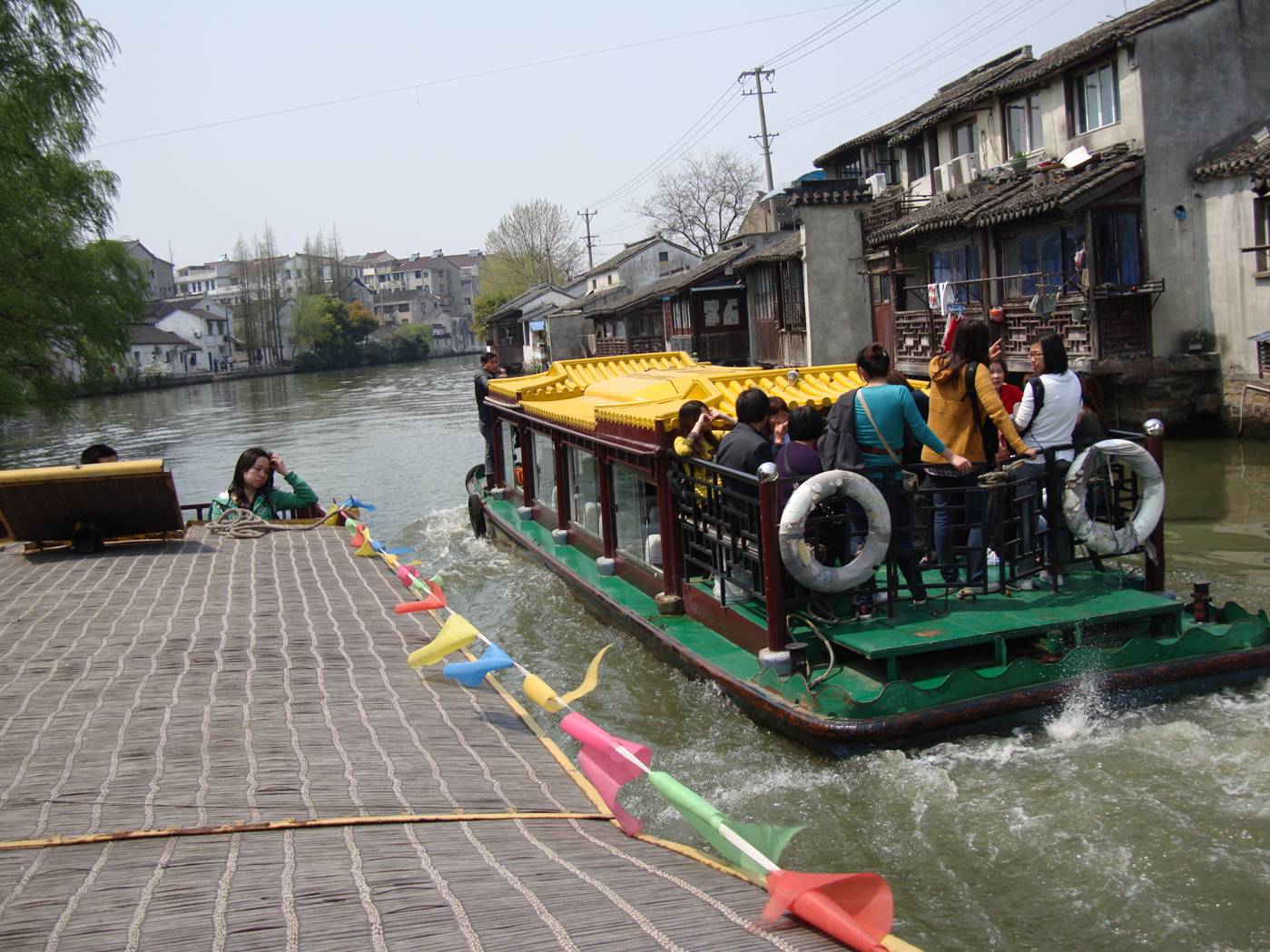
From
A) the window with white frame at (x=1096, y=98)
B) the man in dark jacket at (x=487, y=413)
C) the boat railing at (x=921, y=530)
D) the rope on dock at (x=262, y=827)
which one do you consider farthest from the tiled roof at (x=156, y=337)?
the rope on dock at (x=262, y=827)

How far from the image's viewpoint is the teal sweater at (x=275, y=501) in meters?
11.3

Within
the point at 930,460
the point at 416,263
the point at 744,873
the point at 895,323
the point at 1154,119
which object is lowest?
the point at 744,873

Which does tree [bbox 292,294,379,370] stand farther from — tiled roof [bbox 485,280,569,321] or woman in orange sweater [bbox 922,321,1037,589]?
woman in orange sweater [bbox 922,321,1037,589]

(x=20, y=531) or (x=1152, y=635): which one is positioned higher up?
(x=20, y=531)

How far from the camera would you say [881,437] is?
6.79 metres

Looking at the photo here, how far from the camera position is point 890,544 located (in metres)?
6.62

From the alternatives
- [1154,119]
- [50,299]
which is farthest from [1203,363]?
[50,299]

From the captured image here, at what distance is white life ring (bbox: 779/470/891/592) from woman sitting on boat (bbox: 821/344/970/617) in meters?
0.24

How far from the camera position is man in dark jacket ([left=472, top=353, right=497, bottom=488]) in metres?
14.9

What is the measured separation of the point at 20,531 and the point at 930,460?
6.87 metres

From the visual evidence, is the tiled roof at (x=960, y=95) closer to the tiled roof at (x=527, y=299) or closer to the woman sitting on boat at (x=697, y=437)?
the woman sitting on boat at (x=697, y=437)

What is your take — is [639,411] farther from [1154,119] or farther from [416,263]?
[416,263]

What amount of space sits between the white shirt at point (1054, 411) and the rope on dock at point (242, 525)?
6458 millimetres

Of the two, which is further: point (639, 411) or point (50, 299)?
point (50, 299)
